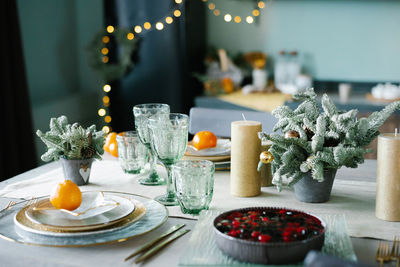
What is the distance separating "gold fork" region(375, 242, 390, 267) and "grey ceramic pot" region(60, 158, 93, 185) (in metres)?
0.75

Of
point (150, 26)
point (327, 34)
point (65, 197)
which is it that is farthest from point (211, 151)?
point (327, 34)

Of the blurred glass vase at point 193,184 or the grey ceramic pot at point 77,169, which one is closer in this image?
the blurred glass vase at point 193,184

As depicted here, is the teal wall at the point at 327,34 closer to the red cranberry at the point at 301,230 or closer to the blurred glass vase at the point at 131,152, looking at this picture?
the blurred glass vase at the point at 131,152

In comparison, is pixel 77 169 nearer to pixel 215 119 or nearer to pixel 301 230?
pixel 301 230

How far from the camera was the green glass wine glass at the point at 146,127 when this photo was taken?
1.33m

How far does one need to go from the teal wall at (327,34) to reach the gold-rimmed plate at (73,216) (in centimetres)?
277

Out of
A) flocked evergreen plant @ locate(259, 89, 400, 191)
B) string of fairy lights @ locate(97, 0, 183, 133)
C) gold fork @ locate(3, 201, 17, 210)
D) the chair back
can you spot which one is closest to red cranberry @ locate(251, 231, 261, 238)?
flocked evergreen plant @ locate(259, 89, 400, 191)

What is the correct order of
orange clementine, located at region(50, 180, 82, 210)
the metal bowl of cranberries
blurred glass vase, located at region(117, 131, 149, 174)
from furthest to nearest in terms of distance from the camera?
1. blurred glass vase, located at region(117, 131, 149, 174)
2. orange clementine, located at region(50, 180, 82, 210)
3. the metal bowl of cranberries

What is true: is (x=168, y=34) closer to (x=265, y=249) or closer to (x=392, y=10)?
(x=392, y=10)

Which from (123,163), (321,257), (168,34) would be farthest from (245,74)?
(321,257)

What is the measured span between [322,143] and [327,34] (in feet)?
8.63

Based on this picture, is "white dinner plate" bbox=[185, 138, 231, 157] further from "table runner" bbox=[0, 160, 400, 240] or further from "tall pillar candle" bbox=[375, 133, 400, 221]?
"tall pillar candle" bbox=[375, 133, 400, 221]

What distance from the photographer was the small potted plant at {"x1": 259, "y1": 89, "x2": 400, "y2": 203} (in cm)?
113

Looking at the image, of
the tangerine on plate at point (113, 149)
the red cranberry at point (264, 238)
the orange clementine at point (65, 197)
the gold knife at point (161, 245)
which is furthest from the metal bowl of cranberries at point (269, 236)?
the tangerine on plate at point (113, 149)
